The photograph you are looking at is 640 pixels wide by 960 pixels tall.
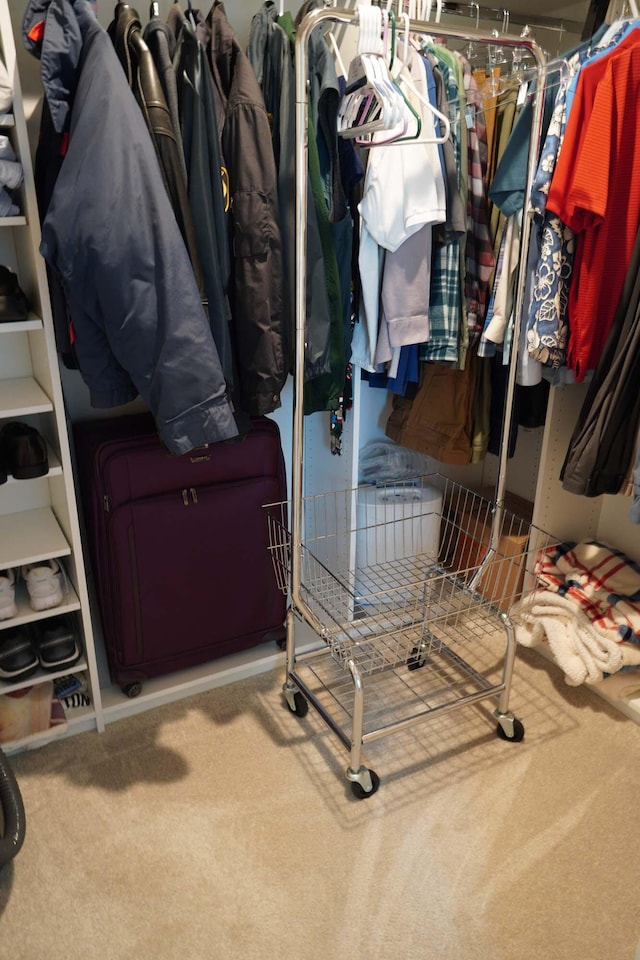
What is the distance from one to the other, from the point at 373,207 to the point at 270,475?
75 centimetres

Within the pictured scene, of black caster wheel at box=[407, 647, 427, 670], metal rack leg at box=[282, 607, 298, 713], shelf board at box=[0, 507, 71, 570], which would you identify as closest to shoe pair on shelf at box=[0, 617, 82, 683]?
shelf board at box=[0, 507, 71, 570]

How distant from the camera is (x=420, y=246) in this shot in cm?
181

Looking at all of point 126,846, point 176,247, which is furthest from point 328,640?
point 176,247

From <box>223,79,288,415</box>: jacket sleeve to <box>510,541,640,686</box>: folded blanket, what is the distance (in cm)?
92

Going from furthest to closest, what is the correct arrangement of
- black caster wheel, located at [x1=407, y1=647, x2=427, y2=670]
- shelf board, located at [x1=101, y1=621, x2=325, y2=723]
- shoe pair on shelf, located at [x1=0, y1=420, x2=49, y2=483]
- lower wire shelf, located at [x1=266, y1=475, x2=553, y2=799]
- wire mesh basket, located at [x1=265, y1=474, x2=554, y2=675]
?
black caster wheel, located at [x1=407, y1=647, x2=427, y2=670], wire mesh basket, located at [x1=265, y1=474, x2=554, y2=675], shelf board, located at [x1=101, y1=621, x2=325, y2=723], lower wire shelf, located at [x1=266, y1=475, x2=553, y2=799], shoe pair on shelf, located at [x1=0, y1=420, x2=49, y2=483]

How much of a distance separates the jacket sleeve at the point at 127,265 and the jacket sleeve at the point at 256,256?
18 cm

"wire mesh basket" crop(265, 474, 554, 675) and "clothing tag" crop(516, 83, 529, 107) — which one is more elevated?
"clothing tag" crop(516, 83, 529, 107)

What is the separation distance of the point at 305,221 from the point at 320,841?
1.36 m

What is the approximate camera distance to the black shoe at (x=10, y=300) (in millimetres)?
1552

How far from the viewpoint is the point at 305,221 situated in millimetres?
1506

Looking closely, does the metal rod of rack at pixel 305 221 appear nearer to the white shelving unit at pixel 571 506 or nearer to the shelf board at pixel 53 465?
the white shelving unit at pixel 571 506

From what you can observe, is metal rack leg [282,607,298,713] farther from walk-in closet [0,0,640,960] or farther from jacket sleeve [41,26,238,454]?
jacket sleeve [41,26,238,454]

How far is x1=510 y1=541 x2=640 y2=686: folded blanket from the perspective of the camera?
201cm

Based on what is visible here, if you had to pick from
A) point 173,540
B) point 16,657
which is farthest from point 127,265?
point 16,657
